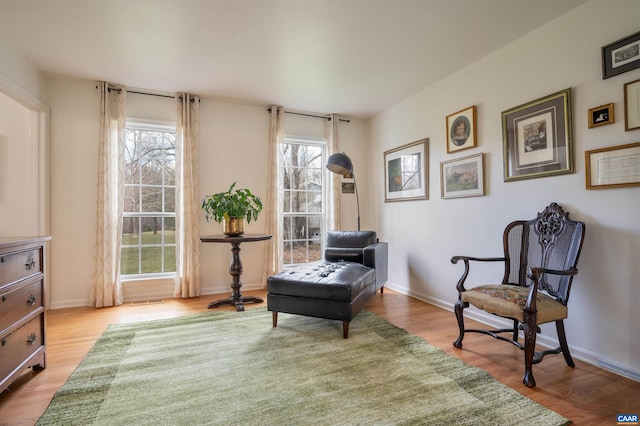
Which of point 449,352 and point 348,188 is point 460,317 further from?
point 348,188

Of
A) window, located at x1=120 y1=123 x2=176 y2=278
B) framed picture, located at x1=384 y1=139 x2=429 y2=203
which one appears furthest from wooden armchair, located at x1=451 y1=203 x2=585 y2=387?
window, located at x1=120 y1=123 x2=176 y2=278

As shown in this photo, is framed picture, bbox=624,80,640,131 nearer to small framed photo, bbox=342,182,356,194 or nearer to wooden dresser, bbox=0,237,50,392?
small framed photo, bbox=342,182,356,194

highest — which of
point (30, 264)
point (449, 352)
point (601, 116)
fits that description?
point (601, 116)

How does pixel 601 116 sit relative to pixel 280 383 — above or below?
above

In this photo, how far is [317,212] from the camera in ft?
15.4

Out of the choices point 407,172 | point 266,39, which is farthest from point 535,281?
point 266,39

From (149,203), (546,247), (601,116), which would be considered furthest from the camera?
(149,203)

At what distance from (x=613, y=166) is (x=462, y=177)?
1.25 meters

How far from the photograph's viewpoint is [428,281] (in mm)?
3609

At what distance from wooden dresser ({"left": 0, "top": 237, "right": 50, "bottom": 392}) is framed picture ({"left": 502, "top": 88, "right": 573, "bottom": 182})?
12.0ft

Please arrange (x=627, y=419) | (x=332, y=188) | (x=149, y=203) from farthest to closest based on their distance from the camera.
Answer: (x=332, y=188), (x=149, y=203), (x=627, y=419)

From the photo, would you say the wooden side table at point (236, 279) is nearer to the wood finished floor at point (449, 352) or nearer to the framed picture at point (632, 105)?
the wood finished floor at point (449, 352)

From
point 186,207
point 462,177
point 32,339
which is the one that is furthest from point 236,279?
point 462,177

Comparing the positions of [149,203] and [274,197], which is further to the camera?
[274,197]
